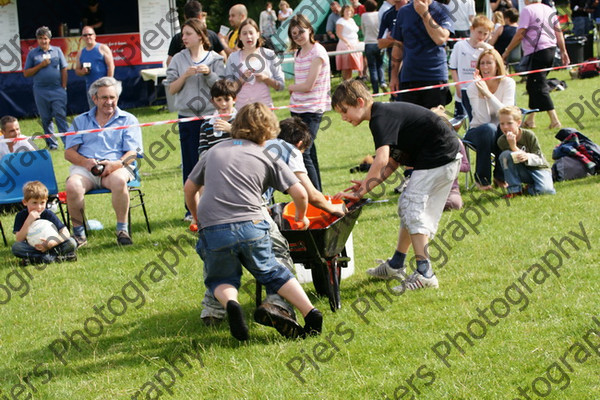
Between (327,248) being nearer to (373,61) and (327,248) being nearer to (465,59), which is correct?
(465,59)

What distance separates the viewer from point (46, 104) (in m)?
14.1

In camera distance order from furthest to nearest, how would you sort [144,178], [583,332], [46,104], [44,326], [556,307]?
[46,104] < [144,178] < [44,326] < [556,307] < [583,332]

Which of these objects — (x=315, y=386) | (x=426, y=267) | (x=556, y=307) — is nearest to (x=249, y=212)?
(x=315, y=386)

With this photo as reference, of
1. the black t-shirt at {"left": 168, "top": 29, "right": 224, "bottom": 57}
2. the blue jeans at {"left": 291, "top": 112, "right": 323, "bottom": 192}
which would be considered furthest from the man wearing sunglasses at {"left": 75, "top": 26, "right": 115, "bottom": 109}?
the blue jeans at {"left": 291, "top": 112, "right": 323, "bottom": 192}

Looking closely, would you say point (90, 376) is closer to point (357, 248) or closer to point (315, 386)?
point (315, 386)

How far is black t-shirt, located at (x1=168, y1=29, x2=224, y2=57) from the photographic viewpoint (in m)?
9.06

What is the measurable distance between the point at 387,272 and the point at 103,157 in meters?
3.39

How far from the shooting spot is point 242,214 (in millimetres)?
4809

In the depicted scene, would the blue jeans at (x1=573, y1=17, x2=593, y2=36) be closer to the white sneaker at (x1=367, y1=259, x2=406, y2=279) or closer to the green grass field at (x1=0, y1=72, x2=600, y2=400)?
the green grass field at (x1=0, y1=72, x2=600, y2=400)

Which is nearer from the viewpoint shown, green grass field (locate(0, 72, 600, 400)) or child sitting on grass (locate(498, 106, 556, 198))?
green grass field (locate(0, 72, 600, 400))

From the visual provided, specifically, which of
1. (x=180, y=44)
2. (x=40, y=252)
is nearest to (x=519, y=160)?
(x=180, y=44)

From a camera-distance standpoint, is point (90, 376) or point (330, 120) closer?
point (90, 376)

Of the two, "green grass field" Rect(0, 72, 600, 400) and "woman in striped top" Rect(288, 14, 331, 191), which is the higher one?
"woman in striped top" Rect(288, 14, 331, 191)

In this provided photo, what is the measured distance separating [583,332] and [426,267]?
1.34 m
